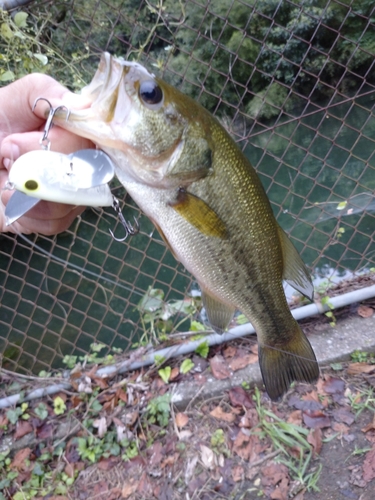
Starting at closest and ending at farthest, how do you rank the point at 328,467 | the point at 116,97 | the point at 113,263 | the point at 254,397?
1. the point at 116,97
2. the point at 328,467
3. the point at 254,397
4. the point at 113,263

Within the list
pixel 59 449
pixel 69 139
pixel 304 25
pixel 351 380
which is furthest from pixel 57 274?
pixel 304 25

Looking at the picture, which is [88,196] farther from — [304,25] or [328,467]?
[304,25]

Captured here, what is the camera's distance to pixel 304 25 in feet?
44.5

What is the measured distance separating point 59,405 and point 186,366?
850mm

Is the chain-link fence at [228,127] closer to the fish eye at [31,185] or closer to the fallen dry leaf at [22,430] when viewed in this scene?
the fish eye at [31,185]

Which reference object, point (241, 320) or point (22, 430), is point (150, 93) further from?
point (22, 430)

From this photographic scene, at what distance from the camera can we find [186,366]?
269cm

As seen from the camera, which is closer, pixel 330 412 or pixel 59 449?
pixel 330 412

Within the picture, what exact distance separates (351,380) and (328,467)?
1.66 feet

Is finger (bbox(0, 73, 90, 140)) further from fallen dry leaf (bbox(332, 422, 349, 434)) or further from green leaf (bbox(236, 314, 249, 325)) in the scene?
fallen dry leaf (bbox(332, 422, 349, 434))

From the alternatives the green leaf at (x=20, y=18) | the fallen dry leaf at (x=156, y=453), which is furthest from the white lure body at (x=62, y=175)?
the green leaf at (x=20, y=18)

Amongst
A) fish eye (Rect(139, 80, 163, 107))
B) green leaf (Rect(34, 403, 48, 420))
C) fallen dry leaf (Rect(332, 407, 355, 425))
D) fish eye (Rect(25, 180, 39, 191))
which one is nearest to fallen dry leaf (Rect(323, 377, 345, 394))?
fallen dry leaf (Rect(332, 407, 355, 425))

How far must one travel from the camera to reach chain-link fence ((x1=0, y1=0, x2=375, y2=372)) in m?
3.59

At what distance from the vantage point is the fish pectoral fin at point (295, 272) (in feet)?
5.13
